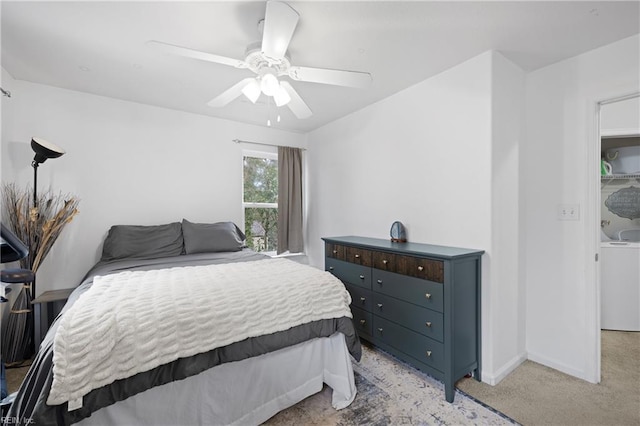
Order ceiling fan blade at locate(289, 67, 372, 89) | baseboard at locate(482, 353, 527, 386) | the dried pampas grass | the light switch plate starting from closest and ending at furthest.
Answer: ceiling fan blade at locate(289, 67, 372, 89), baseboard at locate(482, 353, 527, 386), the light switch plate, the dried pampas grass

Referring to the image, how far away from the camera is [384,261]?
2453 millimetres

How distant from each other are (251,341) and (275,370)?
30 centimetres

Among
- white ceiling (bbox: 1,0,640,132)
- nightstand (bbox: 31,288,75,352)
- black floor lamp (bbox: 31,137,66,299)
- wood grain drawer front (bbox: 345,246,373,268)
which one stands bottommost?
nightstand (bbox: 31,288,75,352)

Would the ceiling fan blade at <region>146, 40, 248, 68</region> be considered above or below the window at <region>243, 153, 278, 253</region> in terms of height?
above

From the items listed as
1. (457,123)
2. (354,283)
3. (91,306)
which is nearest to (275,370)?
(91,306)

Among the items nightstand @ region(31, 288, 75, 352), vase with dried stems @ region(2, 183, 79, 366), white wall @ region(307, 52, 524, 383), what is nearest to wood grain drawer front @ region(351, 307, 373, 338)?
white wall @ region(307, 52, 524, 383)

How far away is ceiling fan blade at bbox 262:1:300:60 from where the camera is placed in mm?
1416

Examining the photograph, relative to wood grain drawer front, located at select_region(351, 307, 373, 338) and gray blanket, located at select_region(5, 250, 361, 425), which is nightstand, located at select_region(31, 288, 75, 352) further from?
wood grain drawer front, located at select_region(351, 307, 373, 338)

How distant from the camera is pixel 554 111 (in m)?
2.34

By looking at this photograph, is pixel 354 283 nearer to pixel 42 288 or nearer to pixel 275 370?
pixel 275 370

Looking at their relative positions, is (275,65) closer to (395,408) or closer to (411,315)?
(411,315)

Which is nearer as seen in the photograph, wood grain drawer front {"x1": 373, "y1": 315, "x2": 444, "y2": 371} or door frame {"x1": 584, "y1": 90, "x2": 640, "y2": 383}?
wood grain drawer front {"x1": 373, "y1": 315, "x2": 444, "y2": 371}

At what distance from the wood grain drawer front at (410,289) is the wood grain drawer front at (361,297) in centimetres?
12

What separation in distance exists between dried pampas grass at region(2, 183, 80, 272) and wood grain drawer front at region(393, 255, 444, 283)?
3014 mm
